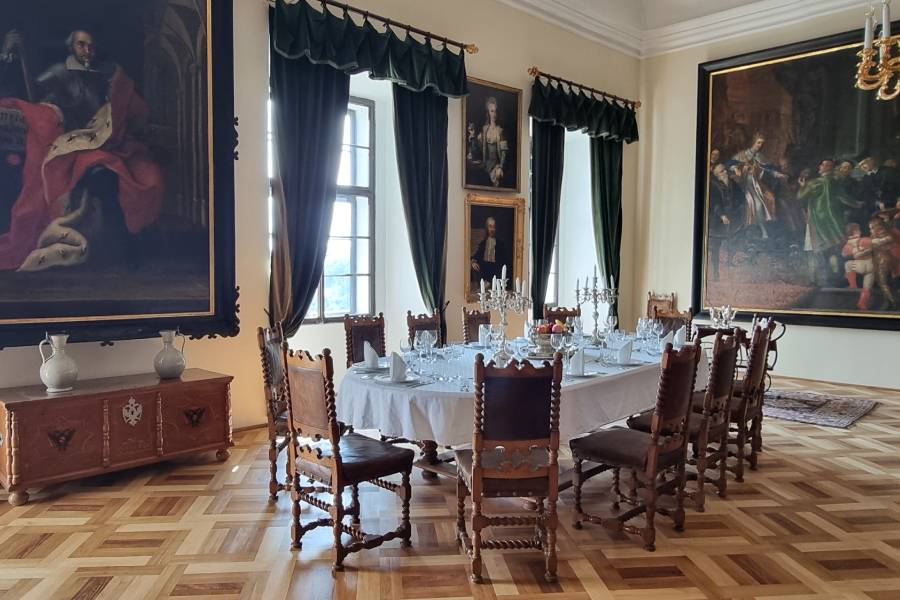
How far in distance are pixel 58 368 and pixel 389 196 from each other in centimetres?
353

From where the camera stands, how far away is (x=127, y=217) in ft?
14.4

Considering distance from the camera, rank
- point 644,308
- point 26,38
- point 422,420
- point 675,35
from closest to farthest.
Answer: point 422,420 → point 26,38 → point 675,35 → point 644,308

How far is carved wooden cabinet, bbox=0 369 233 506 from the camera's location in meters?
3.63

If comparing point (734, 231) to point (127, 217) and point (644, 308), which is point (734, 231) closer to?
point (644, 308)

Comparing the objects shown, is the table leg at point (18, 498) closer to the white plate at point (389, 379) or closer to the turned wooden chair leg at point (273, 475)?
the turned wooden chair leg at point (273, 475)

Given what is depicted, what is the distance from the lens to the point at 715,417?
3771 mm

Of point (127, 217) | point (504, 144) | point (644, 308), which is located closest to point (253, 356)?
point (127, 217)

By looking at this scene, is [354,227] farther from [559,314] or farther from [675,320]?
[675,320]

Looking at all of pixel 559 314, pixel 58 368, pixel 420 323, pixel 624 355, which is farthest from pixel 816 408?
pixel 58 368

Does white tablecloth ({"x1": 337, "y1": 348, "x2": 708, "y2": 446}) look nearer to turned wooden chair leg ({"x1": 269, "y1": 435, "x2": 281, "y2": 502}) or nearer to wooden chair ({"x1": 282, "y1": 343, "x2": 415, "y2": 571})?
wooden chair ({"x1": 282, "y1": 343, "x2": 415, "y2": 571})

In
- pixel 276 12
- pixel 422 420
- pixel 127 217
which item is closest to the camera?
pixel 422 420

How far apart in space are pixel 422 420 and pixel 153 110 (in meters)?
3.07

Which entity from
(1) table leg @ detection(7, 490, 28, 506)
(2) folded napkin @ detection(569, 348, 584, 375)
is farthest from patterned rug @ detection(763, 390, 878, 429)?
(1) table leg @ detection(7, 490, 28, 506)

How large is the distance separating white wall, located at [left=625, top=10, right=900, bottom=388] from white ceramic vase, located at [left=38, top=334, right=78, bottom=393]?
23.2 ft
